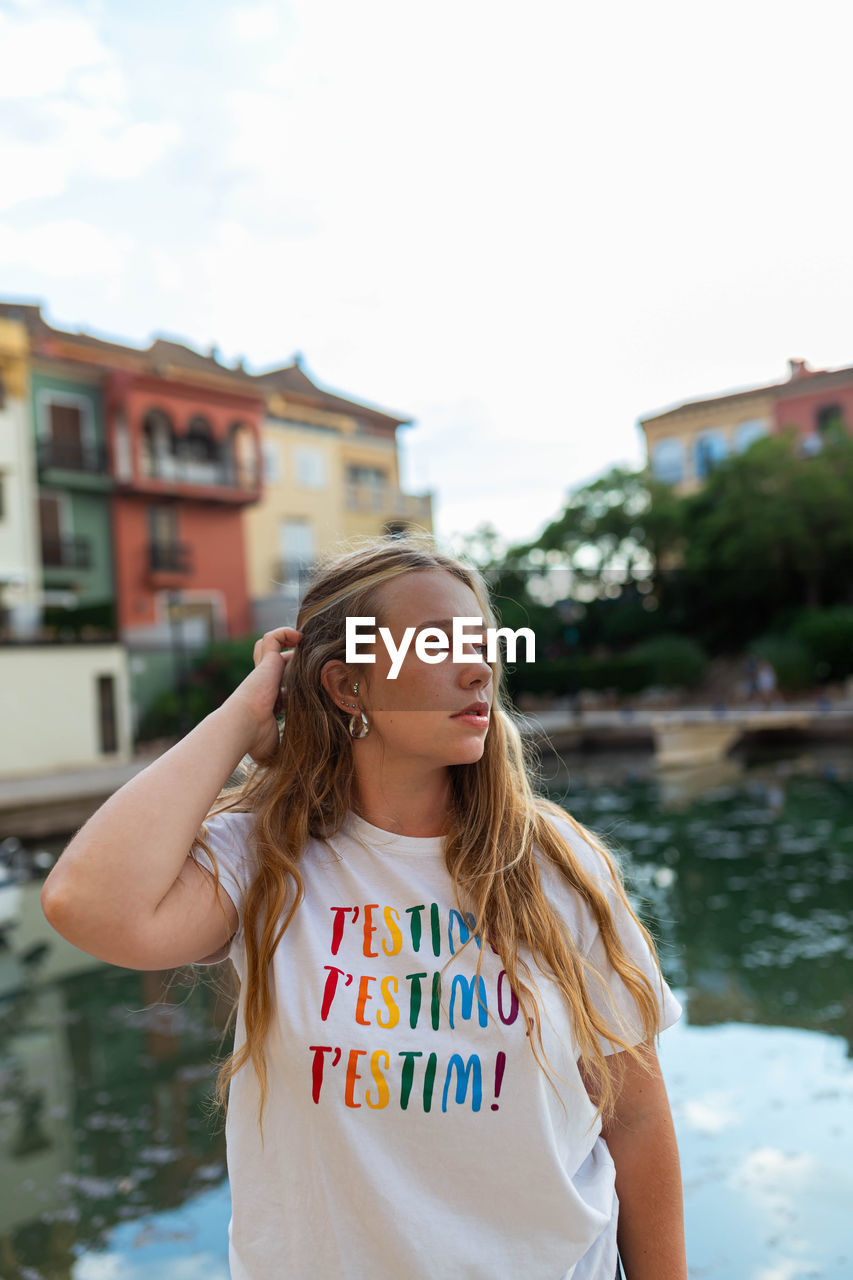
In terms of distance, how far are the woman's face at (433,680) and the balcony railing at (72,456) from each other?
9.50 ft

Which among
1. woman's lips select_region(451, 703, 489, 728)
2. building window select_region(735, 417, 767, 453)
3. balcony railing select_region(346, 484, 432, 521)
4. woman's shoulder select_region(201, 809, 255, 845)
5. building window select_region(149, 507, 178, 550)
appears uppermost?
building window select_region(149, 507, 178, 550)

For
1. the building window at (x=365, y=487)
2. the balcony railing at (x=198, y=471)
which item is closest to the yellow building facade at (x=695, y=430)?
the building window at (x=365, y=487)

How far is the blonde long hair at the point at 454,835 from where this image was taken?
1.62 feet

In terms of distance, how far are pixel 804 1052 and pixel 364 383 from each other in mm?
2100

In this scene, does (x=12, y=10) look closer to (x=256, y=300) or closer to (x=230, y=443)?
(x=256, y=300)

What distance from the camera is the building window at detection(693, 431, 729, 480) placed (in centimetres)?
72

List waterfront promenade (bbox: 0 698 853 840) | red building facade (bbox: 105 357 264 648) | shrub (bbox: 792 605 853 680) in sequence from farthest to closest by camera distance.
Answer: waterfront promenade (bbox: 0 698 853 840) → red building facade (bbox: 105 357 264 648) → shrub (bbox: 792 605 853 680)

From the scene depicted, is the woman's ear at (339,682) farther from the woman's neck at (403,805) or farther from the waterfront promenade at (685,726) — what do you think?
the waterfront promenade at (685,726)

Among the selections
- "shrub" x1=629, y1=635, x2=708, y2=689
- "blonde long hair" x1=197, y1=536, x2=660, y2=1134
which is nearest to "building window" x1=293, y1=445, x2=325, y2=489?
"shrub" x1=629, y1=635, x2=708, y2=689

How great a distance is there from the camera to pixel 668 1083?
203cm

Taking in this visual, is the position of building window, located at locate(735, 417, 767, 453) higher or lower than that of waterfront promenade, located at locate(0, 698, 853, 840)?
higher

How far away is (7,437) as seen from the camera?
11.6 ft

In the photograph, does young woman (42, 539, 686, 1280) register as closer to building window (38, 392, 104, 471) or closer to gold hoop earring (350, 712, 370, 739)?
gold hoop earring (350, 712, 370, 739)

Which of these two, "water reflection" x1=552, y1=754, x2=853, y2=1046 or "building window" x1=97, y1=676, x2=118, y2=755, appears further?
"building window" x1=97, y1=676, x2=118, y2=755
